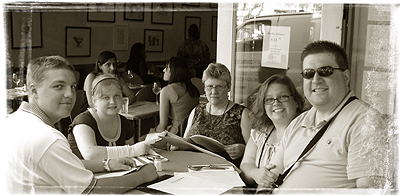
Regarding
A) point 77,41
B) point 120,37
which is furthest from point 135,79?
point 120,37

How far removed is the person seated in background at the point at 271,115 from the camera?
1.96 meters

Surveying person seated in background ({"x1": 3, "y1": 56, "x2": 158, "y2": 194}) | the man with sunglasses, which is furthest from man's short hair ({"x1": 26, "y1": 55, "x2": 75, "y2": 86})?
the man with sunglasses

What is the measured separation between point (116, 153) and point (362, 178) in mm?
1172

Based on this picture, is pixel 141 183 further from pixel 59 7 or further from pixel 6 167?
pixel 59 7

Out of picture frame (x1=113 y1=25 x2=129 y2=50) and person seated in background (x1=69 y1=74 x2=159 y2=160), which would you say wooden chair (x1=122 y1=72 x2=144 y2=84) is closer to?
picture frame (x1=113 y1=25 x2=129 y2=50)

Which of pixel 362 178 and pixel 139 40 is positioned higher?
pixel 139 40

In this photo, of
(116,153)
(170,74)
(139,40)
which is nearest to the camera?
(116,153)

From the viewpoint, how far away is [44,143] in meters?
1.18

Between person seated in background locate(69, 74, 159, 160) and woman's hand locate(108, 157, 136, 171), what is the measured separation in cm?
22

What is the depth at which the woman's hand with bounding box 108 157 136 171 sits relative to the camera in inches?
66.8

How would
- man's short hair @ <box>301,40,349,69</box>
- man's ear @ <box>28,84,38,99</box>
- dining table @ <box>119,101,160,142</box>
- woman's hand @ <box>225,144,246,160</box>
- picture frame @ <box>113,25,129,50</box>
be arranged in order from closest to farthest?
man's ear @ <box>28,84,38,99</box>
man's short hair @ <box>301,40,349,69</box>
woman's hand @ <box>225,144,246,160</box>
dining table @ <box>119,101,160,142</box>
picture frame @ <box>113,25,129,50</box>

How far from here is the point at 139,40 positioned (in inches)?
289

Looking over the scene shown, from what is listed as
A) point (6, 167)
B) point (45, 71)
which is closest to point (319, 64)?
point (45, 71)

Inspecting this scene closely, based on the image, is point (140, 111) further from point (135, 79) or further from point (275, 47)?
point (135, 79)
